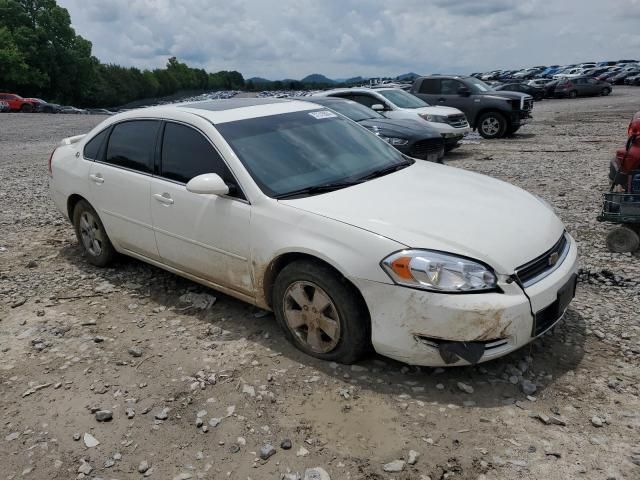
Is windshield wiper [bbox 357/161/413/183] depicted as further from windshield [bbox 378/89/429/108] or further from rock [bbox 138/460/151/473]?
windshield [bbox 378/89/429/108]

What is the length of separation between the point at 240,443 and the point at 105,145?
131 inches

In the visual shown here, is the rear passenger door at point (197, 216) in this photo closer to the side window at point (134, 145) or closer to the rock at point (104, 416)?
the side window at point (134, 145)

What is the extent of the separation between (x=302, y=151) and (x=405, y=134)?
19.7 ft

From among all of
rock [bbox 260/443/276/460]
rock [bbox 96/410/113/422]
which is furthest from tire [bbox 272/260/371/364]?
rock [bbox 96/410/113/422]

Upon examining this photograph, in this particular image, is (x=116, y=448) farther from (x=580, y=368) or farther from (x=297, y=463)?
(x=580, y=368)

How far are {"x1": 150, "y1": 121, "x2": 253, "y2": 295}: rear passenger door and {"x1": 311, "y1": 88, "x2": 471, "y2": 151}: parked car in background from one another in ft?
28.4

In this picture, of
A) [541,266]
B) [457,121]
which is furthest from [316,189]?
[457,121]

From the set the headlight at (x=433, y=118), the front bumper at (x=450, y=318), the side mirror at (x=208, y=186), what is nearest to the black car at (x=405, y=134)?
the headlight at (x=433, y=118)

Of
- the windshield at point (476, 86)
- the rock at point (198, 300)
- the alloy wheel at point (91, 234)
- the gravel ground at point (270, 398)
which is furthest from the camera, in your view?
the windshield at point (476, 86)

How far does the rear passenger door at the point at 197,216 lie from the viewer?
3.89m

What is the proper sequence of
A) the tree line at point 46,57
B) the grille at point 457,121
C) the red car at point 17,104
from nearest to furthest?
the grille at point 457,121 → the red car at point 17,104 → the tree line at point 46,57

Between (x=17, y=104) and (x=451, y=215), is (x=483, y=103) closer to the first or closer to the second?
(x=451, y=215)

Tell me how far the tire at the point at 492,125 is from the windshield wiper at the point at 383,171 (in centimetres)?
1187

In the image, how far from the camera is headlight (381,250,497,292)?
3066 millimetres
